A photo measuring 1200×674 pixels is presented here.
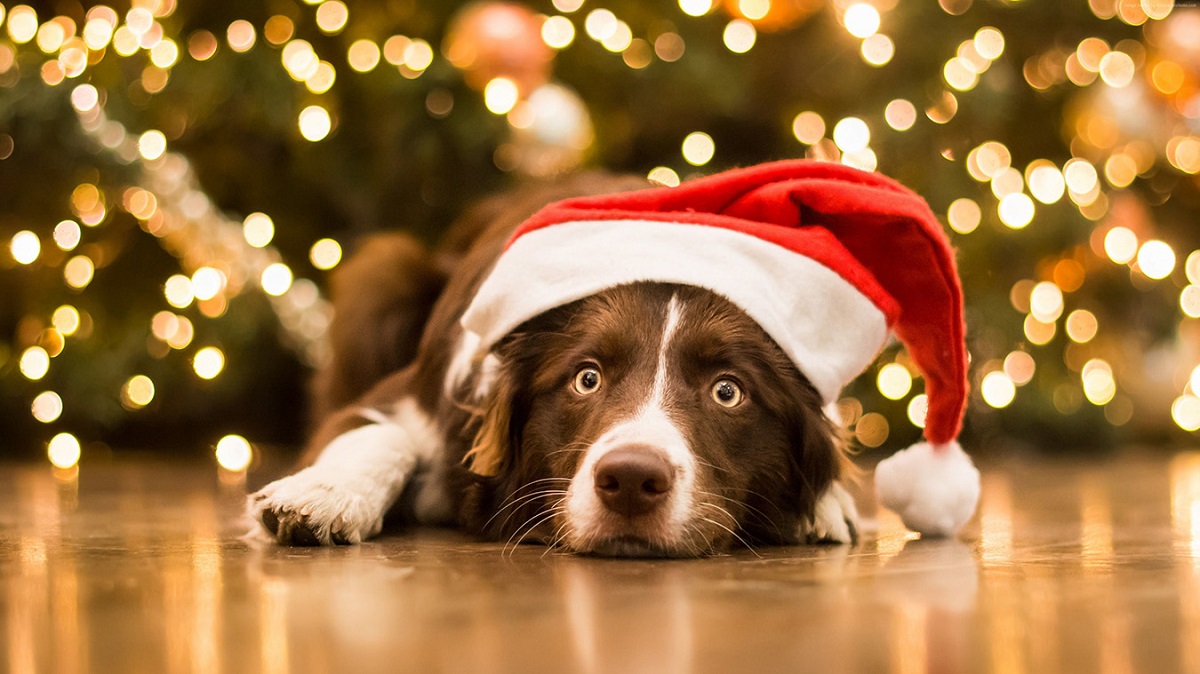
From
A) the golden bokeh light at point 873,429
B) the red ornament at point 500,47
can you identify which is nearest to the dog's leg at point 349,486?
the red ornament at point 500,47

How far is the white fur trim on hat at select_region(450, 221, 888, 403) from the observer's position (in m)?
2.08

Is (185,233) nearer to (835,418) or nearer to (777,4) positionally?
(777,4)

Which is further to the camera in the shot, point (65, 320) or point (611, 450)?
point (65, 320)

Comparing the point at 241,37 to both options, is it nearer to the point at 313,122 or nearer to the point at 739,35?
the point at 313,122

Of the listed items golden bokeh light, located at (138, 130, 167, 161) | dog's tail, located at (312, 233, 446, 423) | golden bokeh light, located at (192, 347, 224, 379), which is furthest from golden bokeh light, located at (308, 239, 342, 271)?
dog's tail, located at (312, 233, 446, 423)

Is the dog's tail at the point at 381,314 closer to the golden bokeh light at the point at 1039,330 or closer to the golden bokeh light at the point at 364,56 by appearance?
the golden bokeh light at the point at 364,56

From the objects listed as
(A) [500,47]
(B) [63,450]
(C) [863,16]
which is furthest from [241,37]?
(C) [863,16]

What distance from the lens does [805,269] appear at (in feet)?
6.84

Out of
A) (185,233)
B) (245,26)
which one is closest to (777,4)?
(245,26)

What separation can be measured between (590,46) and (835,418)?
231 cm

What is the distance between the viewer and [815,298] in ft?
6.89

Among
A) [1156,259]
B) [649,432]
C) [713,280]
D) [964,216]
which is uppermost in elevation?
[964,216]

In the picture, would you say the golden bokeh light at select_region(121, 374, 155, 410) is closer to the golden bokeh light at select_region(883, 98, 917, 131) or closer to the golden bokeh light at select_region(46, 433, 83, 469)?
the golden bokeh light at select_region(46, 433, 83, 469)

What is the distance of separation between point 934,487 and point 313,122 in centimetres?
266
